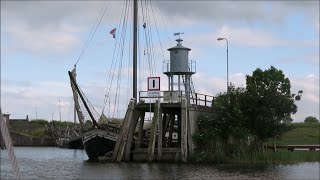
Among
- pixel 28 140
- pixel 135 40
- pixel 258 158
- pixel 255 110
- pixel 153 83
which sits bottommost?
pixel 258 158

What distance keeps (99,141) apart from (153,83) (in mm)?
7610

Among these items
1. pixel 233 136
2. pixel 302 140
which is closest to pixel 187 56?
pixel 233 136

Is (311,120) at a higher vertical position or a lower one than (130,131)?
higher

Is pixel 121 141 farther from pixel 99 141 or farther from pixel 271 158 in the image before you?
pixel 271 158

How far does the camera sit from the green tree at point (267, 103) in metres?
46.2

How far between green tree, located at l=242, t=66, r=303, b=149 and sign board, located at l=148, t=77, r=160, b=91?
8459 millimetres

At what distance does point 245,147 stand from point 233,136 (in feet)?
5.07

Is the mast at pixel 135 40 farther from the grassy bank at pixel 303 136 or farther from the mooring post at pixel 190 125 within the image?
the grassy bank at pixel 303 136

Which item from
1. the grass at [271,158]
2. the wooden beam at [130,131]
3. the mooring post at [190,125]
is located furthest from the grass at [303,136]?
the wooden beam at [130,131]

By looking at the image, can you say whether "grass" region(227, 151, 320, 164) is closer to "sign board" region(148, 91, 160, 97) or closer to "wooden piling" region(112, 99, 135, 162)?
"sign board" region(148, 91, 160, 97)

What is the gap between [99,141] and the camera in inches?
1812

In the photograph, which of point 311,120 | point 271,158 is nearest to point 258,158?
point 271,158

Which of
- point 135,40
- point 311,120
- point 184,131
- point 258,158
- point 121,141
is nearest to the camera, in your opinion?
point 184,131

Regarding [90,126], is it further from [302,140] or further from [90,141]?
[302,140]
